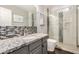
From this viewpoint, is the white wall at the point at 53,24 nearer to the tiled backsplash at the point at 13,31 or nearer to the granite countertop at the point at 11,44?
the tiled backsplash at the point at 13,31

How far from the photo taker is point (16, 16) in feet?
4.42

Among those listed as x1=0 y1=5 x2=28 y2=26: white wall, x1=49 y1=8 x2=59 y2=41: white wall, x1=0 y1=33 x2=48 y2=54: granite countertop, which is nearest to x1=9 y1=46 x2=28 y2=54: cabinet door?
x1=0 y1=33 x2=48 y2=54: granite countertop

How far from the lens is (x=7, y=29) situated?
1.17m

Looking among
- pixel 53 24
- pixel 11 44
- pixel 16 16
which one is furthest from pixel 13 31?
pixel 53 24

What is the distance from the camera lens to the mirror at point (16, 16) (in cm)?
112

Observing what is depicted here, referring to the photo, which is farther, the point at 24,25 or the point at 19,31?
the point at 24,25

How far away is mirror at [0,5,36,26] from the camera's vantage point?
112cm

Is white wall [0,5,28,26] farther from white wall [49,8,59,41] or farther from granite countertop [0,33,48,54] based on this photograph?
white wall [49,8,59,41]

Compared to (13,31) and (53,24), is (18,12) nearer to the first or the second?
(13,31)

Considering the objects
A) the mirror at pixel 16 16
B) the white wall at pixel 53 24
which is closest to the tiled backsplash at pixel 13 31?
the mirror at pixel 16 16
